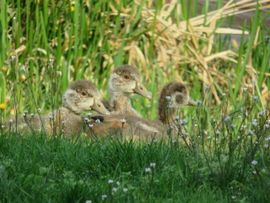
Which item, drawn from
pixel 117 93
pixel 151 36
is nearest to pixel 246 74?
pixel 151 36

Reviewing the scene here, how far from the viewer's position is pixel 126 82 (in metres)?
10.2

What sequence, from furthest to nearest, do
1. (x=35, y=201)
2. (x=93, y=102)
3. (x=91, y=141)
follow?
(x=93, y=102), (x=91, y=141), (x=35, y=201)

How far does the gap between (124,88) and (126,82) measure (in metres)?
0.14

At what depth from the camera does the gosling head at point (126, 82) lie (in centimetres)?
1019

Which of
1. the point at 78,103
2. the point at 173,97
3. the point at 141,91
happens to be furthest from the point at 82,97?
the point at 141,91

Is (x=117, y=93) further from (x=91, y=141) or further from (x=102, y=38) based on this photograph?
(x=91, y=141)

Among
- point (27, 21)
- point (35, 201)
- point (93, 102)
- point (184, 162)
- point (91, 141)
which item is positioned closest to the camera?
point (35, 201)

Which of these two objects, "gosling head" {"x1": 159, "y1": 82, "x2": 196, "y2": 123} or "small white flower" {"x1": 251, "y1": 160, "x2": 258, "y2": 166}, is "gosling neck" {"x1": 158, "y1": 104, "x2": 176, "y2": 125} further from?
"small white flower" {"x1": 251, "y1": 160, "x2": 258, "y2": 166}

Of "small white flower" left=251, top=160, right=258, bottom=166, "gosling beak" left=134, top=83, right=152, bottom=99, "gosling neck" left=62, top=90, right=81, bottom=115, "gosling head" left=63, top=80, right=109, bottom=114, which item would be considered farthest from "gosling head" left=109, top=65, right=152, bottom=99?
"small white flower" left=251, top=160, right=258, bottom=166

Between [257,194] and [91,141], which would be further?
[91,141]

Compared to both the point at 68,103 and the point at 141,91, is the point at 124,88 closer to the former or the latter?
the point at 141,91

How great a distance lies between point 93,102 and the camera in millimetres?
9609

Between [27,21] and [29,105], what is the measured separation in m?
1.47

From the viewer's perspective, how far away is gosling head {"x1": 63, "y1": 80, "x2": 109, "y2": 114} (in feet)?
31.1
